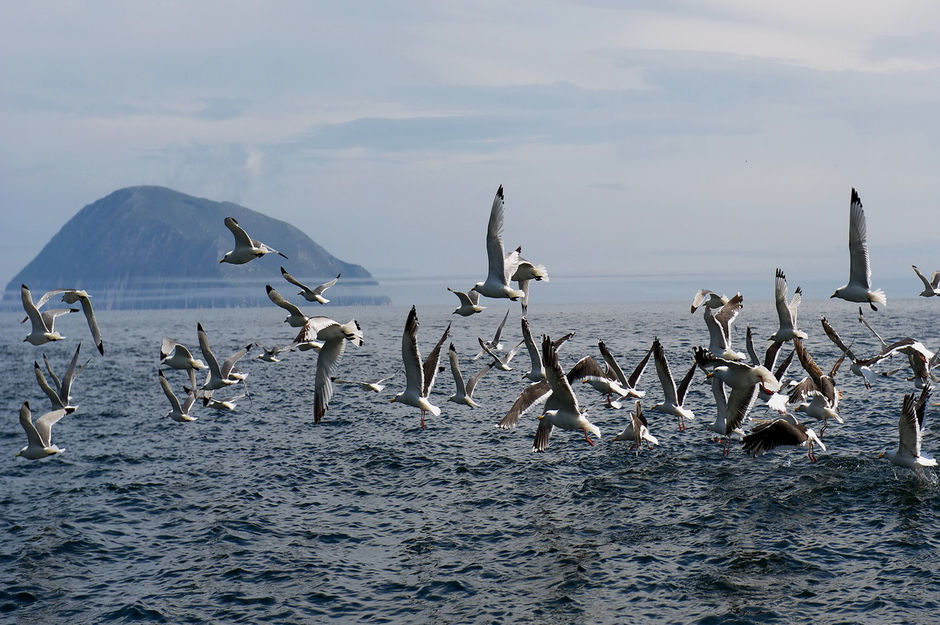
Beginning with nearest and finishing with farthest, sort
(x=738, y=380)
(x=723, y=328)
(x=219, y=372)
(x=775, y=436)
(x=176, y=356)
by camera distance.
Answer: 1. (x=738, y=380)
2. (x=775, y=436)
3. (x=723, y=328)
4. (x=219, y=372)
5. (x=176, y=356)

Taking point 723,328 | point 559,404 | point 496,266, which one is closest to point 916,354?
point 723,328

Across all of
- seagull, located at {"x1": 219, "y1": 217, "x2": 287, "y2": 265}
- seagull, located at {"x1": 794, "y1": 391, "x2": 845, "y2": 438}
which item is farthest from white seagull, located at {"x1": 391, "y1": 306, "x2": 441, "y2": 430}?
seagull, located at {"x1": 794, "y1": 391, "x2": 845, "y2": 438}

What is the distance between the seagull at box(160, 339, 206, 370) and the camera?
88.9ft

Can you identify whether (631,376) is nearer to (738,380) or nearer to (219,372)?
(738,380)

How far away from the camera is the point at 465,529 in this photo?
797 inches

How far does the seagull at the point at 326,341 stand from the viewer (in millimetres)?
19844

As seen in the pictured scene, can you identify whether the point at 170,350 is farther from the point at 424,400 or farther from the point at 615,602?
the point at 615,602

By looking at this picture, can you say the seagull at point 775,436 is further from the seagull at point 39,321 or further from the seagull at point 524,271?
the seagull at point 39,321

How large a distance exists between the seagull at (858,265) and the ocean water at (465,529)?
5.13 m

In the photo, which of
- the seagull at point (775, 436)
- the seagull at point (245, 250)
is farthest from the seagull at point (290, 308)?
the seagull at point (775, 436)

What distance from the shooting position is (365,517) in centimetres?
2158

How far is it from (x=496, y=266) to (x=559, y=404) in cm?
407

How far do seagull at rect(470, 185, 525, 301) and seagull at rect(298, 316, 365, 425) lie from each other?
12.3 feet

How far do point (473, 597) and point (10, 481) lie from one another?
18841 millimetres
